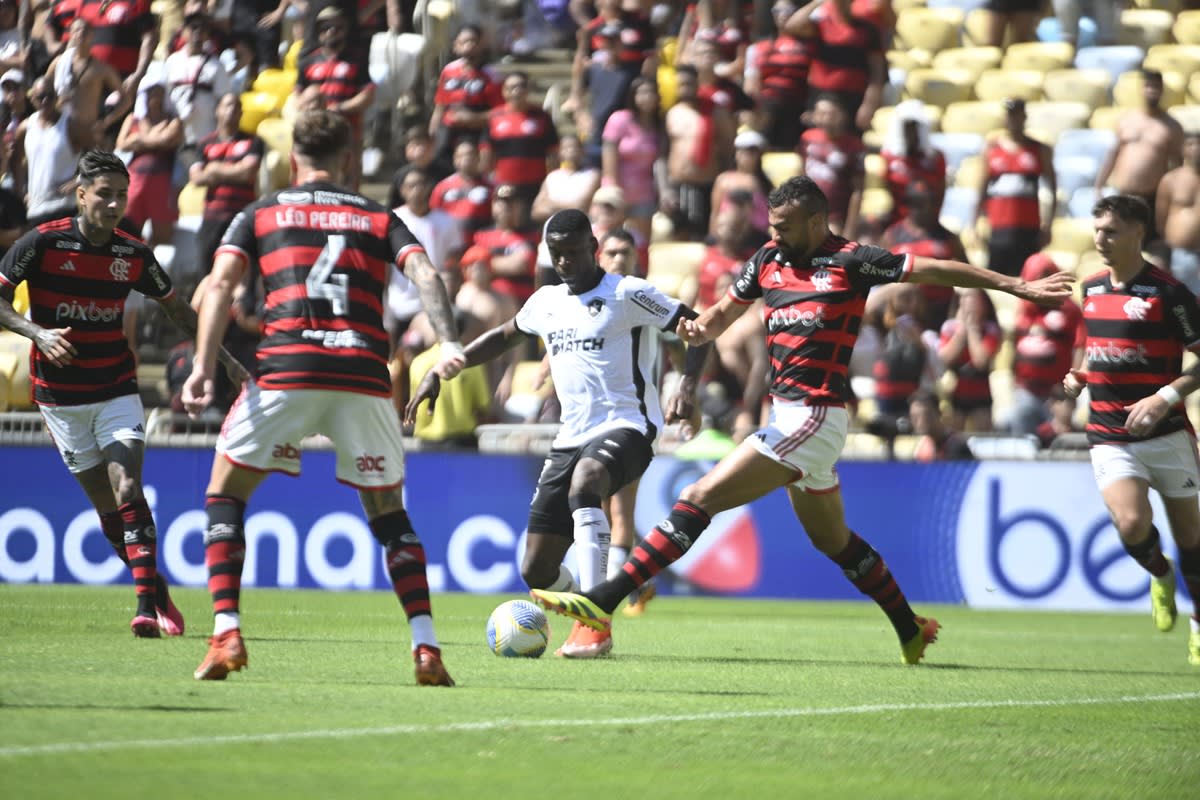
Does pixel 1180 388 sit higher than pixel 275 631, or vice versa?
pixel 1180 388

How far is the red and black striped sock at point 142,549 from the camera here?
34.9ft

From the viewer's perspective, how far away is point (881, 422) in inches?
675

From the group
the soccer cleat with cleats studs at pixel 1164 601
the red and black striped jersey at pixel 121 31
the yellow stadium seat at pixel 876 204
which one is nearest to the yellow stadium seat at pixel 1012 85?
the yellow stadium seat at pixel 876 204

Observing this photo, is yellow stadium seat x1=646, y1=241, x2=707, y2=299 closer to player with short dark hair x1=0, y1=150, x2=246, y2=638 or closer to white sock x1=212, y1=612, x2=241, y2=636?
player with short dark hair x1=0, y1=150, x2=246, y2=638

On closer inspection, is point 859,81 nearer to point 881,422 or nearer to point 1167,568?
point 881,422

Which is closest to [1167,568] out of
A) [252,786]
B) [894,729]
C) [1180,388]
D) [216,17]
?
[1180,388]

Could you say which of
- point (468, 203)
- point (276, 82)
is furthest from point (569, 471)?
point (276, 82)

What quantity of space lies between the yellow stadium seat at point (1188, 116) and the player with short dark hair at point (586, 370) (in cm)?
1123

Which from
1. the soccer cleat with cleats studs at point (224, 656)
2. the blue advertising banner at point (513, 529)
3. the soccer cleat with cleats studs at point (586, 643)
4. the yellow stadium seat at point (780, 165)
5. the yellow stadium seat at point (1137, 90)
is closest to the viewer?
the soccer cleat with cleats studs at point (224, 656)

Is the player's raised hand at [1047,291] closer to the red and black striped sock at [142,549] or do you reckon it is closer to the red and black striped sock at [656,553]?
→ the red and black striped sock at [656,553]

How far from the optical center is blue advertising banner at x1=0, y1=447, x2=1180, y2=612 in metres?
16.2

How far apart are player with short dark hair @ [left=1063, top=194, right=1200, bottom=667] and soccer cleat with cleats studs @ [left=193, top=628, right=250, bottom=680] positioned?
5.18 meters

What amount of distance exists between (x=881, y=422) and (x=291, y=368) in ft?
33.3

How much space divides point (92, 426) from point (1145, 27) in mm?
14828
